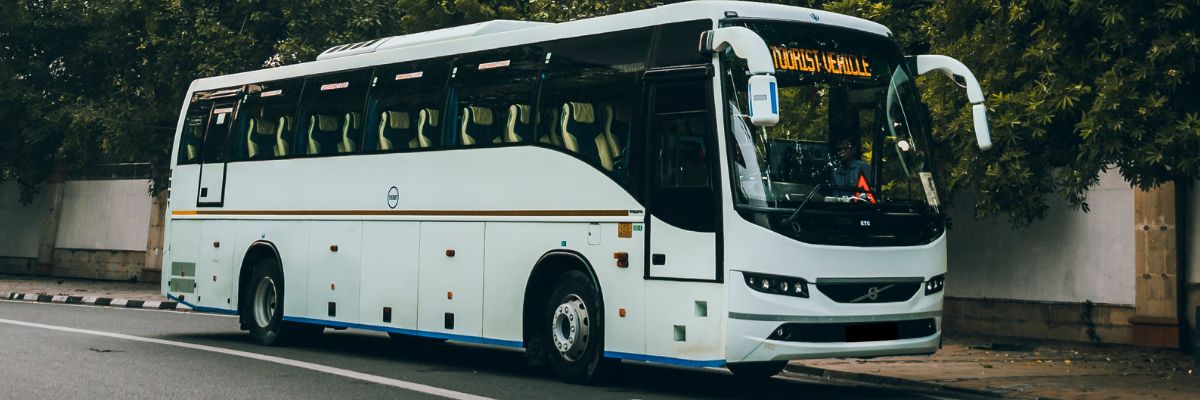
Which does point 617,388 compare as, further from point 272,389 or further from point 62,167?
point 62,167

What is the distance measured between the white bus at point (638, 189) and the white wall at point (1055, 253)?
19.7 feet

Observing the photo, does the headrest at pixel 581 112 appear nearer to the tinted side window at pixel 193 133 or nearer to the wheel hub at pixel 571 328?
the wheel hub at pixel 571 328

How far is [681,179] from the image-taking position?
10.8m

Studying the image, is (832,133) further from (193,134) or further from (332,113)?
(193,134)

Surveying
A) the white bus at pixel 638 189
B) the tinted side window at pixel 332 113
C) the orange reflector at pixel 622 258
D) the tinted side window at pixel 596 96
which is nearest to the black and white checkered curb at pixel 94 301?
the tinted side window at pixel 332 113

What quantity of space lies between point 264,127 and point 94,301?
38.6ft

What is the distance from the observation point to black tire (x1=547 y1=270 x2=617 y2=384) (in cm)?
1177

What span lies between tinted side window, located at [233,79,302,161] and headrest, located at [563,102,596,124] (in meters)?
5.13

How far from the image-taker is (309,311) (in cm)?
1589

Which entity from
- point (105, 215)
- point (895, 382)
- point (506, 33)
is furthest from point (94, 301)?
point (895, 382)

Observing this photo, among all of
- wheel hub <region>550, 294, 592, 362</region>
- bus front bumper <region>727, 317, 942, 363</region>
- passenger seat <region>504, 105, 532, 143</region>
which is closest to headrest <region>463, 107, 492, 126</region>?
passenger seat <region>504, 105, 532, 143</region>

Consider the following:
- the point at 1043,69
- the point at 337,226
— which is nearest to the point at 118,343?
the point at 337,226

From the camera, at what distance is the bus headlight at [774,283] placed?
10281 millimetres

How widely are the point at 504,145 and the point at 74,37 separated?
2433 cm
